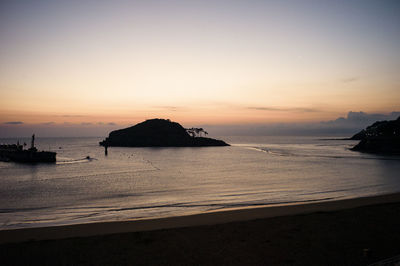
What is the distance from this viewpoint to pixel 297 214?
45.9ft

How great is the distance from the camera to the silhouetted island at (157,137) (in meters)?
156

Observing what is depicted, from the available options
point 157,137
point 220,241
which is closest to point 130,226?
point 220,241

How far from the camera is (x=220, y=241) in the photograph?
9961mm

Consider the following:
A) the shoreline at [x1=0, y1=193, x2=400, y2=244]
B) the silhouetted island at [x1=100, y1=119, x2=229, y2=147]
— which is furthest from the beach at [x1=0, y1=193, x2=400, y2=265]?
the silhouetted island at [x1=100, y1=119, x2=229, y2=147]

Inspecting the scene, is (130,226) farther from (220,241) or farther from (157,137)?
(157,137)

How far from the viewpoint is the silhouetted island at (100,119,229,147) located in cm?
15575

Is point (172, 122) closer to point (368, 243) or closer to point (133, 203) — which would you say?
point (133, 203)

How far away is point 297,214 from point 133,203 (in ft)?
40.4

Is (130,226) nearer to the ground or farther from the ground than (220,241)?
nearer to the ground

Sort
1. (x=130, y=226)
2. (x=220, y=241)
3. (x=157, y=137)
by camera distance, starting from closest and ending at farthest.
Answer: (x=220, y=241), (x=130, y=226), (x=157, y=137)

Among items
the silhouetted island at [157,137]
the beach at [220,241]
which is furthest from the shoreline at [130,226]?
the silhouetted island at [157,137]

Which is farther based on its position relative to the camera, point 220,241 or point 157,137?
point 157,137

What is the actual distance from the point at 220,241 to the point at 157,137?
149782 mm

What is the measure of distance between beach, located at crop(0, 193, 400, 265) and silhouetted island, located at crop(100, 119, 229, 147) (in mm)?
141811
